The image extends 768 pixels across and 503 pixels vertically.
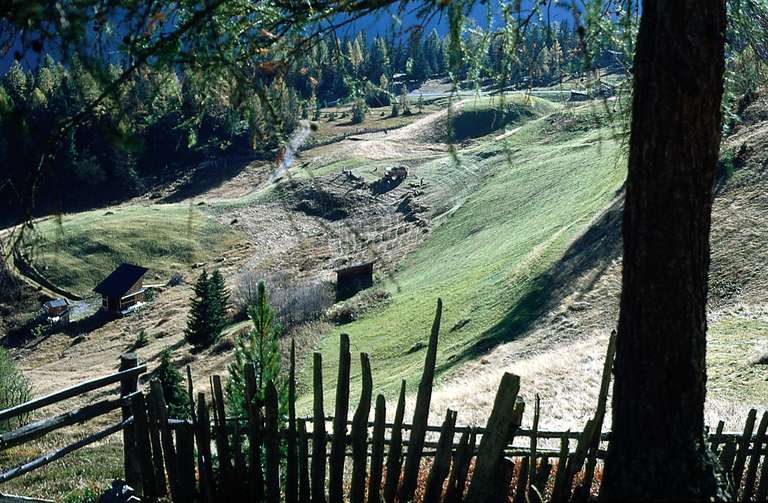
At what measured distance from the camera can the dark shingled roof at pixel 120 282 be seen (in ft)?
163

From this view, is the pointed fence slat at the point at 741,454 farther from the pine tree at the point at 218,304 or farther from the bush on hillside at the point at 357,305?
the pine tree at the point at 218,304

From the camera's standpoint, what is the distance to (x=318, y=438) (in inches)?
234

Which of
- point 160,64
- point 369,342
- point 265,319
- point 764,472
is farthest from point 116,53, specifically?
point 369,342

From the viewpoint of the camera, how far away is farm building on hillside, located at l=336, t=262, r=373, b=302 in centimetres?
4159

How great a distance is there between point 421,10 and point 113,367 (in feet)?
118

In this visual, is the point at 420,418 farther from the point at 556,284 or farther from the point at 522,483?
the point at 556,284

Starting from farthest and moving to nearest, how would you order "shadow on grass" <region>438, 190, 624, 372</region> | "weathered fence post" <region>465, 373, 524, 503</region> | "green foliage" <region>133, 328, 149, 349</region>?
1. "green foliage" <region>133, 328, 149, 349</region>
2. "shadow on grass" <region>438, 190, 624, 372</region>
3. "weathered fence post" <region>465, 373, 524, 503</region>

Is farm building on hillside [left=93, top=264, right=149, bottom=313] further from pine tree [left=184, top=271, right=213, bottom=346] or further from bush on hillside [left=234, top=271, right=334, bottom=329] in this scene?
pine tree [left=184, top=271, right=213, bottom=346]

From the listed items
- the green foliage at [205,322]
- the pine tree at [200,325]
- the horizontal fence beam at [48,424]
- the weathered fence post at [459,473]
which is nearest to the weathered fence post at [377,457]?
the weathered fence post at [459,473]

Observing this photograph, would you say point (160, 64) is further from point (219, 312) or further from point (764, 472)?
point (219, 312)

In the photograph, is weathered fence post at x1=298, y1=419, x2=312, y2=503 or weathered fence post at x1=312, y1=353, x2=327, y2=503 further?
weathered fence post at x1=298, y1=419, x2=312, y2=503

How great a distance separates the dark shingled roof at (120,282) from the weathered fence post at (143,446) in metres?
44.9

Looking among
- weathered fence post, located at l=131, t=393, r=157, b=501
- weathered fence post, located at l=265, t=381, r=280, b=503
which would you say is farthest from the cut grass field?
weathered fence post, located at l=265, t=381, r=280, b=503

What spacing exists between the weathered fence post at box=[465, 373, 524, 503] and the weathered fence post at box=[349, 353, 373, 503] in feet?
3.22
